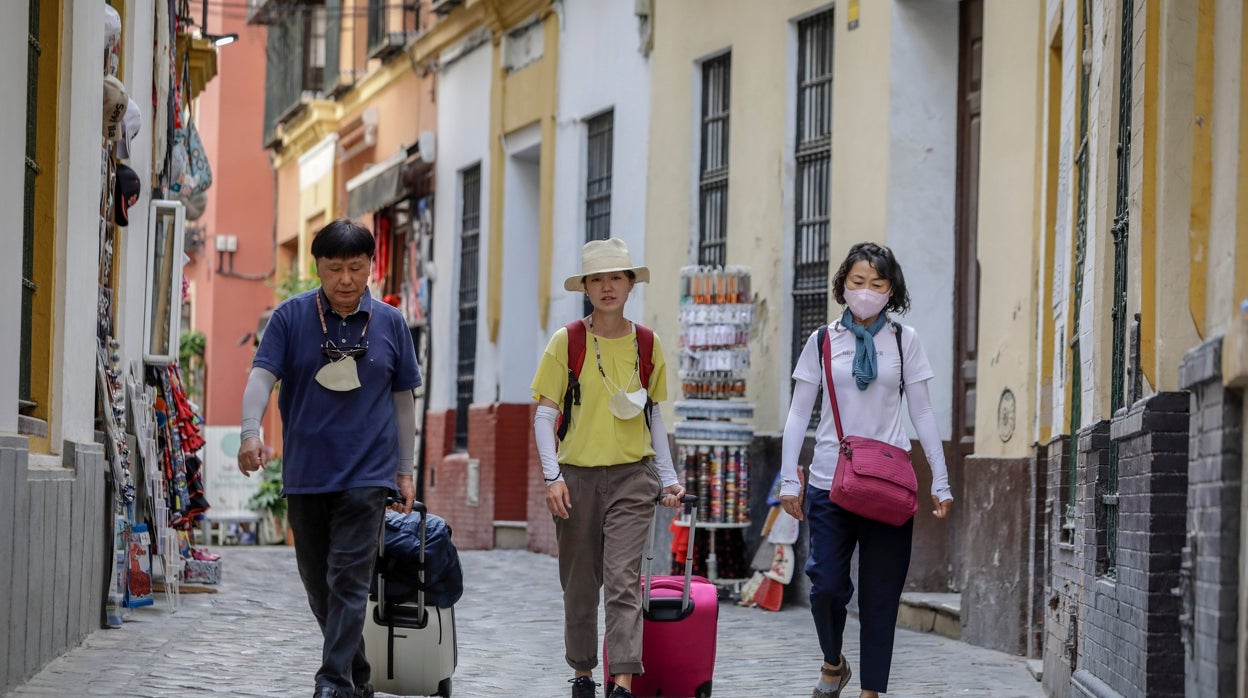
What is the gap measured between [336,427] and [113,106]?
4.19 m

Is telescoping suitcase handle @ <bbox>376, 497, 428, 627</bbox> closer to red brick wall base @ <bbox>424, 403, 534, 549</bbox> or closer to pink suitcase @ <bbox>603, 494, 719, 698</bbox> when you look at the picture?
pink suitcase @ <bbox>603, 494, 719, 698</bbox>

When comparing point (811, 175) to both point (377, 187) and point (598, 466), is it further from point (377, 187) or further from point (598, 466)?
point (377, 187)

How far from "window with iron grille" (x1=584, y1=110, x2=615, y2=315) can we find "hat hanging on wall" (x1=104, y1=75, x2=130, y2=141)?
835 centimetres

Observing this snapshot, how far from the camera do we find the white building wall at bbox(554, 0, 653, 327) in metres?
18.2

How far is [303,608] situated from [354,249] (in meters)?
6.31

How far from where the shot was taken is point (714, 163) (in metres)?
16.8

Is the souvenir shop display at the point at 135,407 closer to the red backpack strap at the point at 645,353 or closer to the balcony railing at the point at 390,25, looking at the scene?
the red backpack strap at the point at 645,353

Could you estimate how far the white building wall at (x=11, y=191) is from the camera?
810 centimetres

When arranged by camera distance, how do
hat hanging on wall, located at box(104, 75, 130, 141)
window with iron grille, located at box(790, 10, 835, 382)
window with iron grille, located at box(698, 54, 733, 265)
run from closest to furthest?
1. hat hanging on wall, located at box(104, 75, 130, 141)
2. window with iron grille, located at box(790, 10, 835, 382)
3. window with iron grille, located at box(698, 54, 733, 265)

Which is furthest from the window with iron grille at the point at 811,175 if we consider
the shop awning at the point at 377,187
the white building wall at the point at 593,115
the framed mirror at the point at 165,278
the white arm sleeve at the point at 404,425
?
the shop awning at the point at 377,187

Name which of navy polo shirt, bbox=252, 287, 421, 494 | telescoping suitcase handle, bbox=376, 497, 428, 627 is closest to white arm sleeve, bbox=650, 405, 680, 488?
telescoping suitcase handle, bbox=376, 497, 428, 627

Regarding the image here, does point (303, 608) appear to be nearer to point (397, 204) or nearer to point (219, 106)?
point (397, 204)

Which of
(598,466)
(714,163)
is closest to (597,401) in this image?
(598,466)

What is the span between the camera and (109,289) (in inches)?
474
